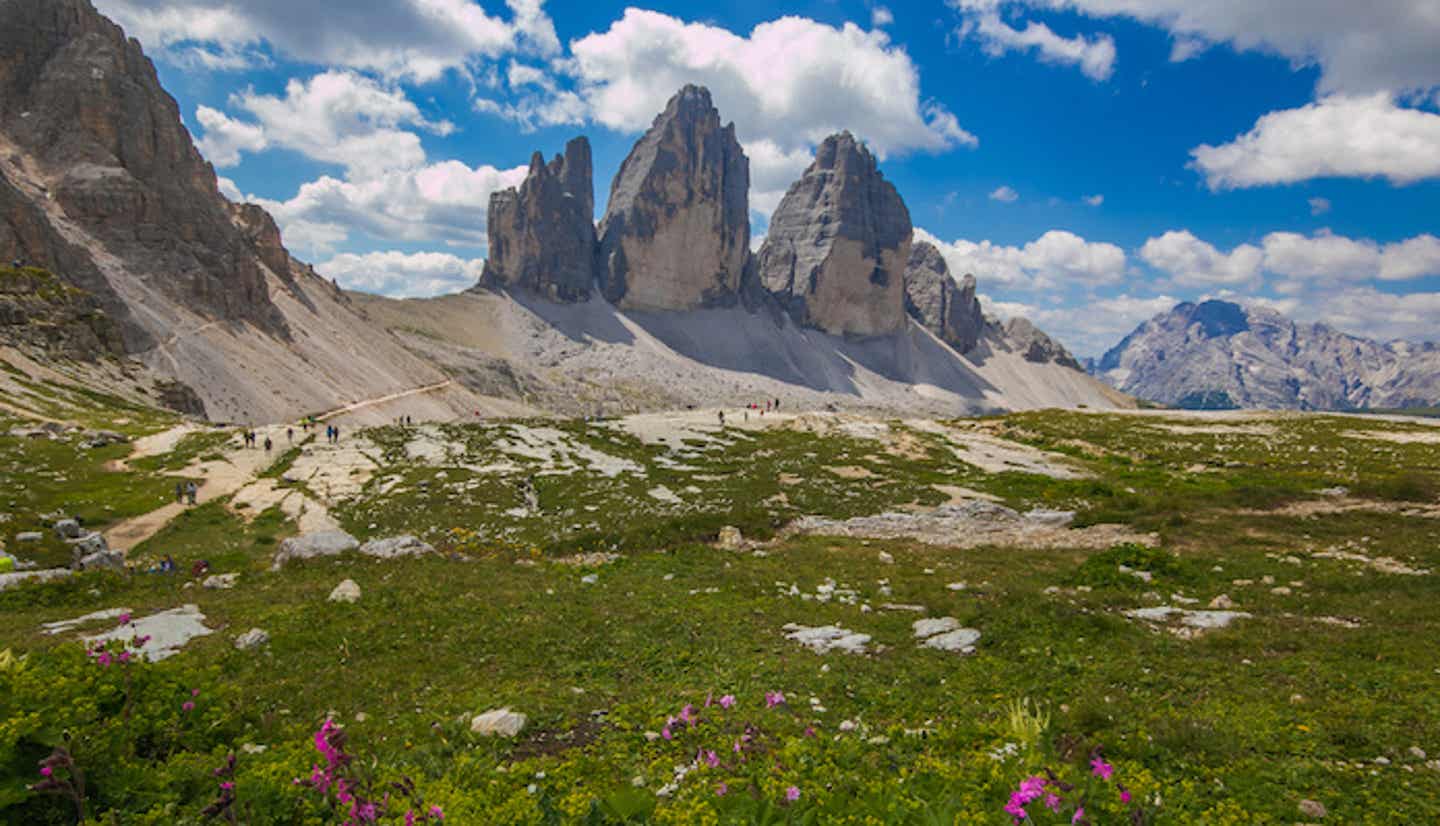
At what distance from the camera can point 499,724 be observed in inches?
342

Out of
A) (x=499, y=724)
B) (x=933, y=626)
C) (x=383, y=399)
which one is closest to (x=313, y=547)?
(x=499, y=724)

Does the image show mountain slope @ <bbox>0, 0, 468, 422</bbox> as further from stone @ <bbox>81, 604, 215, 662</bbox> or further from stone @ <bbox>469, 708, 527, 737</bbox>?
stone @ <bbox>469, 708, 527, 737</bbox>

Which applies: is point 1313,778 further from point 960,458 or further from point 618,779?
point 960,458

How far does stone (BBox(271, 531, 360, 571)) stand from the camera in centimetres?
1845

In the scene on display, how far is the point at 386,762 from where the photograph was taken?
25.1ft

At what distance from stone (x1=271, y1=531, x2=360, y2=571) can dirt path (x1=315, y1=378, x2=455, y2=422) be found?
78.9 metres

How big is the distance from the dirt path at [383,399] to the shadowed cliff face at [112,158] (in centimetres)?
2329

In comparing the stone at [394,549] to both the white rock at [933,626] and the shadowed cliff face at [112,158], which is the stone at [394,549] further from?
the shadowed cliff face at [112,158]

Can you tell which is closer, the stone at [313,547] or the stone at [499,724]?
the stone at [499,724]

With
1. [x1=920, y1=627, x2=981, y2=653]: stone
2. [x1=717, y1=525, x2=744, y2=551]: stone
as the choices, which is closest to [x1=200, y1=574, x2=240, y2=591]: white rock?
[x1=717, y1=525, x2=744, y2=551]: stone

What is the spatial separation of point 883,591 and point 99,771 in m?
14.4

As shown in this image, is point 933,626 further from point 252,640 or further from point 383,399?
point 383,399

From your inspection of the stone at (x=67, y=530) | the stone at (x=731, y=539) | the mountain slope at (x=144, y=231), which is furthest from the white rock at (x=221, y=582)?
the mountain slope at (x=144, y=231)

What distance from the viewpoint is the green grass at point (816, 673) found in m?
6.64
